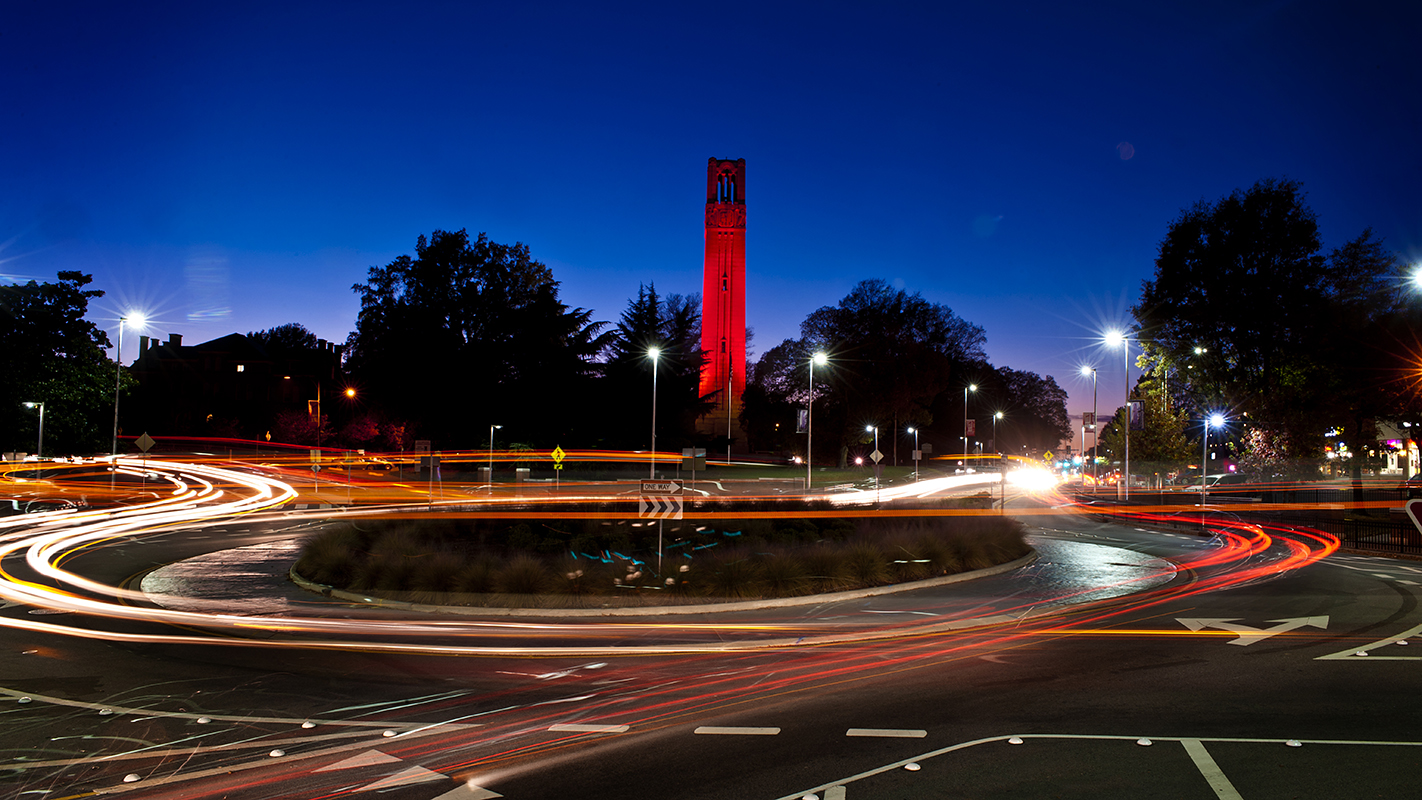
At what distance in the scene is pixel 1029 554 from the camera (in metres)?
20.1

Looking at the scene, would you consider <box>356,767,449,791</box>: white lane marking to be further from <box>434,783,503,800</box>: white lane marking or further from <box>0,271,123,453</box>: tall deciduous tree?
<box>0,271,123,453</box>: tall deciduous tree

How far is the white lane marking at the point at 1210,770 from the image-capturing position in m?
5.64

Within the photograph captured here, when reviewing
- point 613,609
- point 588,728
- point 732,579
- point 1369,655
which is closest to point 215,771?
point 588,728

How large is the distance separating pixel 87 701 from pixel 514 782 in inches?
198

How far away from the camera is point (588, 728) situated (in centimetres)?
706

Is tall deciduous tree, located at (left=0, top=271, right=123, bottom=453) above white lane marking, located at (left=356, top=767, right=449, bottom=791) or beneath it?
above

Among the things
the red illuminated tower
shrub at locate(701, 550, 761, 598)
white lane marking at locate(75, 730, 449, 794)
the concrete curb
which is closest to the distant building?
the red illuminated tower

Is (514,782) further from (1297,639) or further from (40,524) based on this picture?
(40,524)

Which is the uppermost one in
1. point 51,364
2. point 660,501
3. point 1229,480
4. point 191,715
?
point 51,364

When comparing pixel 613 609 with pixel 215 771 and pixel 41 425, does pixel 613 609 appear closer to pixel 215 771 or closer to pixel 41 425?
pixel 215 771

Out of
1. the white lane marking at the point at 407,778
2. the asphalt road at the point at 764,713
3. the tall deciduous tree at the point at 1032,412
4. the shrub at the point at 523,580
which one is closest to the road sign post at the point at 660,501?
the shrub at the point at 523,580

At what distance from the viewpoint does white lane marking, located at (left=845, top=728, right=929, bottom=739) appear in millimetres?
6867

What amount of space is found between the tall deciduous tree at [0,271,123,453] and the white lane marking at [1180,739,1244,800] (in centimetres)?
4821

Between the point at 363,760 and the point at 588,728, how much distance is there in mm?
1774
